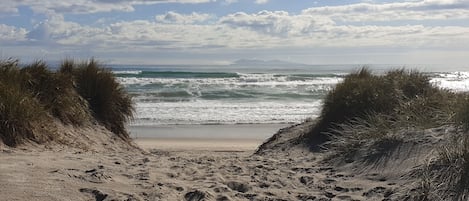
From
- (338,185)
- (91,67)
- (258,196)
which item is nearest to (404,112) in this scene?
(338,185)

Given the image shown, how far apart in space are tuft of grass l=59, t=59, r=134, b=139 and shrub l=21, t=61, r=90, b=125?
49 centimetres

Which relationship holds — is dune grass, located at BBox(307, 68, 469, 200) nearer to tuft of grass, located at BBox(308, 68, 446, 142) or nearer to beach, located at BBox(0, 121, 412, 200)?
tuft of grass, located at BBox(308, 68, 446, 142)

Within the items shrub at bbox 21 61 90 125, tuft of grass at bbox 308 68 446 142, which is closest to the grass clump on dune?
tuft of grass at bbox 308 68 446 142

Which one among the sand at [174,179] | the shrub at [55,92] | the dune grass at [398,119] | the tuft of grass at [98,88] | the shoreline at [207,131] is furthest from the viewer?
the shoreline at [207,131]

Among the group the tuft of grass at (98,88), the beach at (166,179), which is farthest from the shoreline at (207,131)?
the beach at (166,179)

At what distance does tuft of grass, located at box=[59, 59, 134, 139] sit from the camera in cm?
1085

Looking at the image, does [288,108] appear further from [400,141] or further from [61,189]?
[61,189]

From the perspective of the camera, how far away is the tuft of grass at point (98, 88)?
1085 centimetres

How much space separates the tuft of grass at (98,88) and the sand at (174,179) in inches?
113

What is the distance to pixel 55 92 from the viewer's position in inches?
387

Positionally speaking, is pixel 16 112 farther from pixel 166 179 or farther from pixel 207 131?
pixel 207 131

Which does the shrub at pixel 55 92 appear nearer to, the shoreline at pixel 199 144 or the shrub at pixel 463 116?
the shoreline at pixel 199 144

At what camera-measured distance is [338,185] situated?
247 inches

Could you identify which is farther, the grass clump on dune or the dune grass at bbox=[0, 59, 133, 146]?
the grass clump on dune
